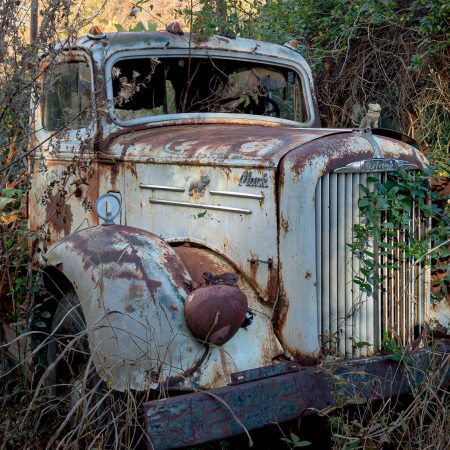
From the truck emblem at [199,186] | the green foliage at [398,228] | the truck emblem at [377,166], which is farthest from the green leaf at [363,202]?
the truck emblem at [199,186]

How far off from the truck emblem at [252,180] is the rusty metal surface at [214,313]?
536 millimetres

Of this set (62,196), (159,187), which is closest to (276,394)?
(159,187)

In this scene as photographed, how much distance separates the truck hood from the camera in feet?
11.8

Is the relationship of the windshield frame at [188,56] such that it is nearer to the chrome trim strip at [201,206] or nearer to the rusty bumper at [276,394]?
the chrome trim strip at [201,206]

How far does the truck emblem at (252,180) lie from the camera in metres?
3.51

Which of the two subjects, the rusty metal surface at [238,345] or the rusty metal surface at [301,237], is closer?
the rusty metal surface at [238,345]

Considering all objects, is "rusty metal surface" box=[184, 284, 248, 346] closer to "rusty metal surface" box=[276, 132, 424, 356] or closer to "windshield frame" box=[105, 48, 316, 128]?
"rusty metal surface" box=[276, 132, 424, 356]

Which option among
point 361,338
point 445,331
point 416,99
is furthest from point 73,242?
point 416,99

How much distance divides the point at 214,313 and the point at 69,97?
2.22 meters

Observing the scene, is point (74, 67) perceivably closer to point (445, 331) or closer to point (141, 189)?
point (141, 189)

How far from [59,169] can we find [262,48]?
1.46 meters

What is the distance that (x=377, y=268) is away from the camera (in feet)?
11.5

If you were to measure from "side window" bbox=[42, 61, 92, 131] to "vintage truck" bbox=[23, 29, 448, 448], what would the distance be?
0.15 metres

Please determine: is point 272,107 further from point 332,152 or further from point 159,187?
point 332,152
